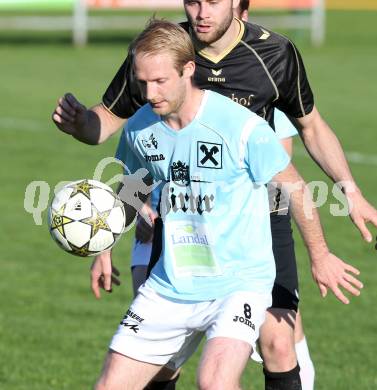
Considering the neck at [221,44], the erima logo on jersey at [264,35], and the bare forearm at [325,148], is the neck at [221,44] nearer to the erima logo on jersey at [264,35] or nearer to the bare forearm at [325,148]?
the erima logo on jersey at [264,35]

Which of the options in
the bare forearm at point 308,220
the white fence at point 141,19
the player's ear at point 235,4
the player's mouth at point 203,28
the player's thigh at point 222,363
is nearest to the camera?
the player's thigh at point 222,363

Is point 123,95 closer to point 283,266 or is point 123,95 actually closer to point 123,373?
point 283,266

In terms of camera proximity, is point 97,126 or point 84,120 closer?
point 84,120

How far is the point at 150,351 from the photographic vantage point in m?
6.50

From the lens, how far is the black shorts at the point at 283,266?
752 cm

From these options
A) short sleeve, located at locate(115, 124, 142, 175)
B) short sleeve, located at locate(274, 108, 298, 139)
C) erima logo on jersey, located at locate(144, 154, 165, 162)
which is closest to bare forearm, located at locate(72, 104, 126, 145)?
short sleeve, located at locate(115, 124, 142, 175)

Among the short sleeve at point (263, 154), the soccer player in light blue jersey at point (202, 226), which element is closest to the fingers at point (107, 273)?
the soccer player in light blue jersey at point (202, 226)

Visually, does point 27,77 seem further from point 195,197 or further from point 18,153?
point 195,197

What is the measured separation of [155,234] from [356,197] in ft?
4.01

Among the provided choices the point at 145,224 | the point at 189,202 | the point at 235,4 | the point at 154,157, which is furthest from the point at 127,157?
the point at 235,4

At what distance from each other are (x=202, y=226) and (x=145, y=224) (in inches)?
45.8

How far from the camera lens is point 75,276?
468 inches

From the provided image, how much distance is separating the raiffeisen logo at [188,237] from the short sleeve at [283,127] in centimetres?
162

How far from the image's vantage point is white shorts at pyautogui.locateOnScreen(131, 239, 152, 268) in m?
7.74
